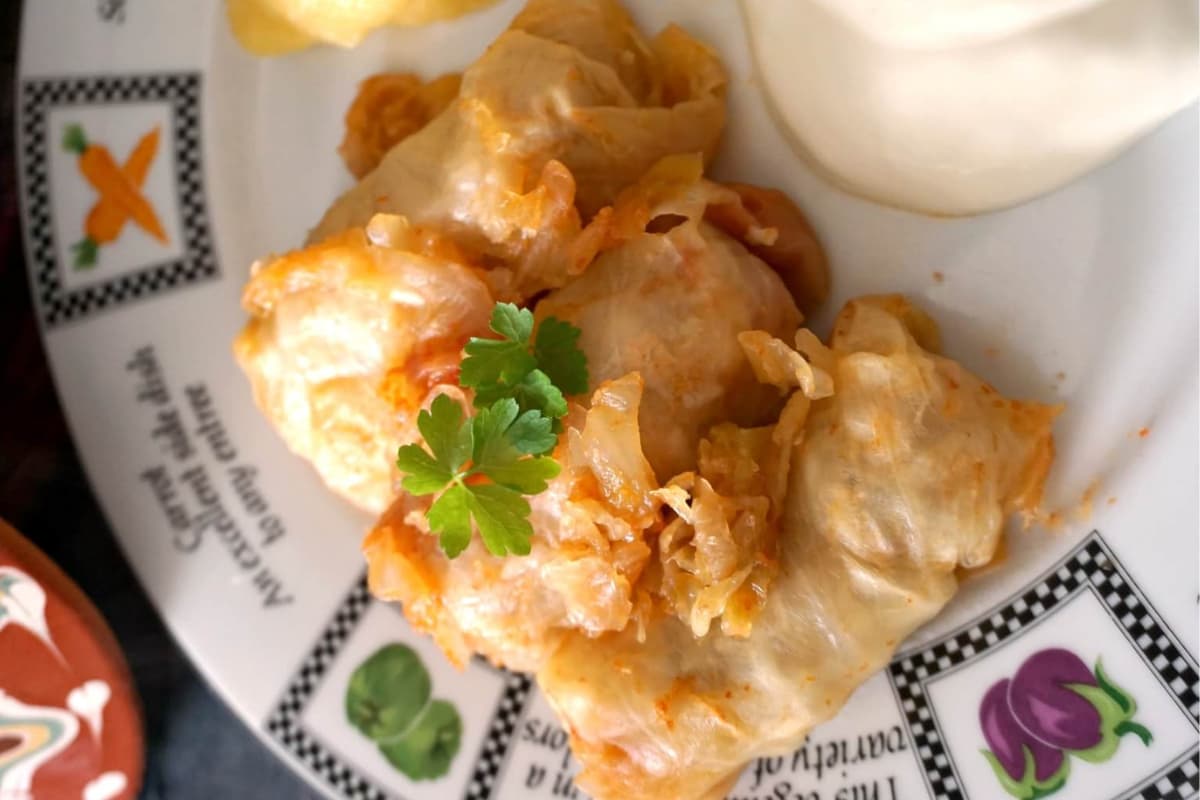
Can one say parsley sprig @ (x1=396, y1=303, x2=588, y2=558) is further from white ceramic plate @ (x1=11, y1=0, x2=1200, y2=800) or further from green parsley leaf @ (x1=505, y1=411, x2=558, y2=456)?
white ceramic plate @ (x1=11, y1=0, x2=1200, y2=800)

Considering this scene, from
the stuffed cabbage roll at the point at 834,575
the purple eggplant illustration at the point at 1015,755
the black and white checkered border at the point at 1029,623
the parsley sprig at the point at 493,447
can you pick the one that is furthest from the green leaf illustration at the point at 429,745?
the purple eggplant illustration at the point at 1015,755

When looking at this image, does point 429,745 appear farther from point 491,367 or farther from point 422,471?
point 491,367

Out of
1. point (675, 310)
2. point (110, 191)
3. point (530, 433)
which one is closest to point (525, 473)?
point (530, 433)

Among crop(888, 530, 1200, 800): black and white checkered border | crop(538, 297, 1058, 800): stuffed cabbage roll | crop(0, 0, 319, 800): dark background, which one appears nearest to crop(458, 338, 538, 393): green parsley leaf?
crop(538, 297, 1058, 800): stuffed cabbage roll

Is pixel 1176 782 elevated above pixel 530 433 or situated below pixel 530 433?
below

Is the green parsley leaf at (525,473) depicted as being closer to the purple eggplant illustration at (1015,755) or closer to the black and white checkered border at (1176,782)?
the purple eggplant illustration at (1015,755)

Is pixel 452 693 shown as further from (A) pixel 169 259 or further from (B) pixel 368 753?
(A) pixel 169 259
